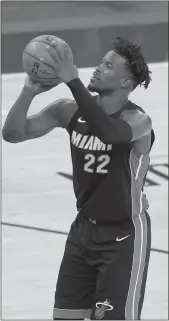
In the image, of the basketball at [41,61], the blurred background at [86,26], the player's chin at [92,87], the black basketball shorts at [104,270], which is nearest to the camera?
the basketball at [41,61]

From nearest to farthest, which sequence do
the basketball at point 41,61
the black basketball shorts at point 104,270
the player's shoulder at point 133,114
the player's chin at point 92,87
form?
the basketball at point 41,61 → the player's chin at point 92,87 → the player's shoulder at point 133,114 → the black basketball shorts at point 104,270

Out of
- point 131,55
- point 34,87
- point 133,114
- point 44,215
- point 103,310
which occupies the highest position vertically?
point 131,55

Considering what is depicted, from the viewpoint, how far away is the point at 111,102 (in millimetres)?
6484

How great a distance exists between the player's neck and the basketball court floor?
3.18 meters

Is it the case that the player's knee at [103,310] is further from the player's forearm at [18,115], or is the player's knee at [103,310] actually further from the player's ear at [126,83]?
the player's ear at [126,83]

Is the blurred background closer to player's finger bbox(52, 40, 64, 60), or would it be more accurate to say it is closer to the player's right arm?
the player's right arm

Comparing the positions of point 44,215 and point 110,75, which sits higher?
point 110,75

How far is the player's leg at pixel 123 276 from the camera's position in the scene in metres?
6.55

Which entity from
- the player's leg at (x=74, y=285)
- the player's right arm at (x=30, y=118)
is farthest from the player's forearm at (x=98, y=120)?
the player's leg at (x=74, y=285)

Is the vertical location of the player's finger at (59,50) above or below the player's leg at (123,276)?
above

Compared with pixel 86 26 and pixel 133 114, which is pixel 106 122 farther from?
pixel 86 26

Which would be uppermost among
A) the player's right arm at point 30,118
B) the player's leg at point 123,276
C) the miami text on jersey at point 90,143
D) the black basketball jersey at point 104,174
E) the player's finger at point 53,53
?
the player's finger at point 53,53

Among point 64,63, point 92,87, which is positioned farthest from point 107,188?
point 64,63

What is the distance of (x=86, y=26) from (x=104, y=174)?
43.2 ft
